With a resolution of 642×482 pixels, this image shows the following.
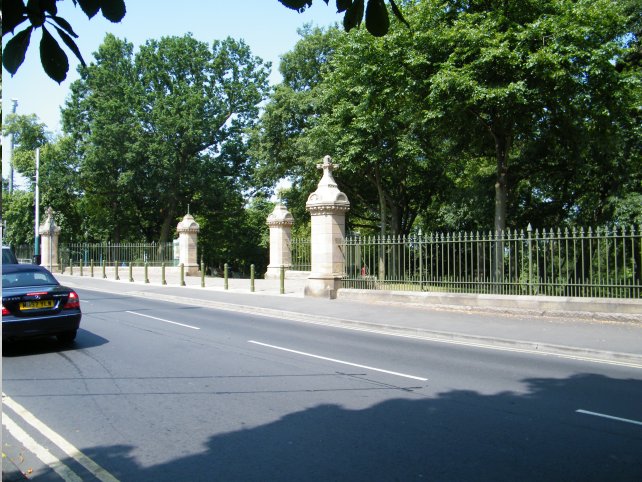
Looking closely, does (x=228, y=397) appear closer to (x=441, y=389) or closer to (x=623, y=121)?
(x=441, y=389)

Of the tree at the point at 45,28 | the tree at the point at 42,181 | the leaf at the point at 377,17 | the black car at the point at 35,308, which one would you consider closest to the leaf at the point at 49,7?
the tree at the point at 45,28

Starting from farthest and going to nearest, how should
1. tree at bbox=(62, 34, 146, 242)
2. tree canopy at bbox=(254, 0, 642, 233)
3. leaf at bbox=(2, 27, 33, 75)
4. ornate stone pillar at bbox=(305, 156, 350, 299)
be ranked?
tree at bbox=(62, 34, 146, 242), ornate stone pillar at bbox=(305, 156, 350, 299), tree canopy at bbox=(254, 0, 642, 233), leaf at bbox=(2, 27, 33, 75)

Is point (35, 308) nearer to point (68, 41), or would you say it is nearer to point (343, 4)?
point (68, 41)

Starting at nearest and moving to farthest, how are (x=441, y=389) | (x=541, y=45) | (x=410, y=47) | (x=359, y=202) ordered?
(x=441, y=389) → (x=541, y=45) → (x=410, y=47) → (x=359, y=202)

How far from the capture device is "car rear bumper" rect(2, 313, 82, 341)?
8.89 metres

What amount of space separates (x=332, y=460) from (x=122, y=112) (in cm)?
4046

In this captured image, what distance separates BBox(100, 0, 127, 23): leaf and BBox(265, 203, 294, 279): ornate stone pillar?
2519cm

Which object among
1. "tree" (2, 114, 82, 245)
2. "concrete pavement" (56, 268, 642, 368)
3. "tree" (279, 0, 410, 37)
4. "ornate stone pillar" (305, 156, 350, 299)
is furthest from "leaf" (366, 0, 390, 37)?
"tree" (2, 114, 82, 245)

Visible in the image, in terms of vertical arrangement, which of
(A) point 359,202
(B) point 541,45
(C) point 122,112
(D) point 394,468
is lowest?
(D) point 394,468

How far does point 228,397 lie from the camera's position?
6.42 meters

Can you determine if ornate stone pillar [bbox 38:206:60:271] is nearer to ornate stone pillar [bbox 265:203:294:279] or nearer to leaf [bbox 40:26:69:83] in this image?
ornate stone pillar [bbox 265:203:294:279]

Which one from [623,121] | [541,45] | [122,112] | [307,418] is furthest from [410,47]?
[122,112]

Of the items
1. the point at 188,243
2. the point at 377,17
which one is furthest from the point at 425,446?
the point at 188,243

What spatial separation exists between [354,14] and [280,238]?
25.4 metres
